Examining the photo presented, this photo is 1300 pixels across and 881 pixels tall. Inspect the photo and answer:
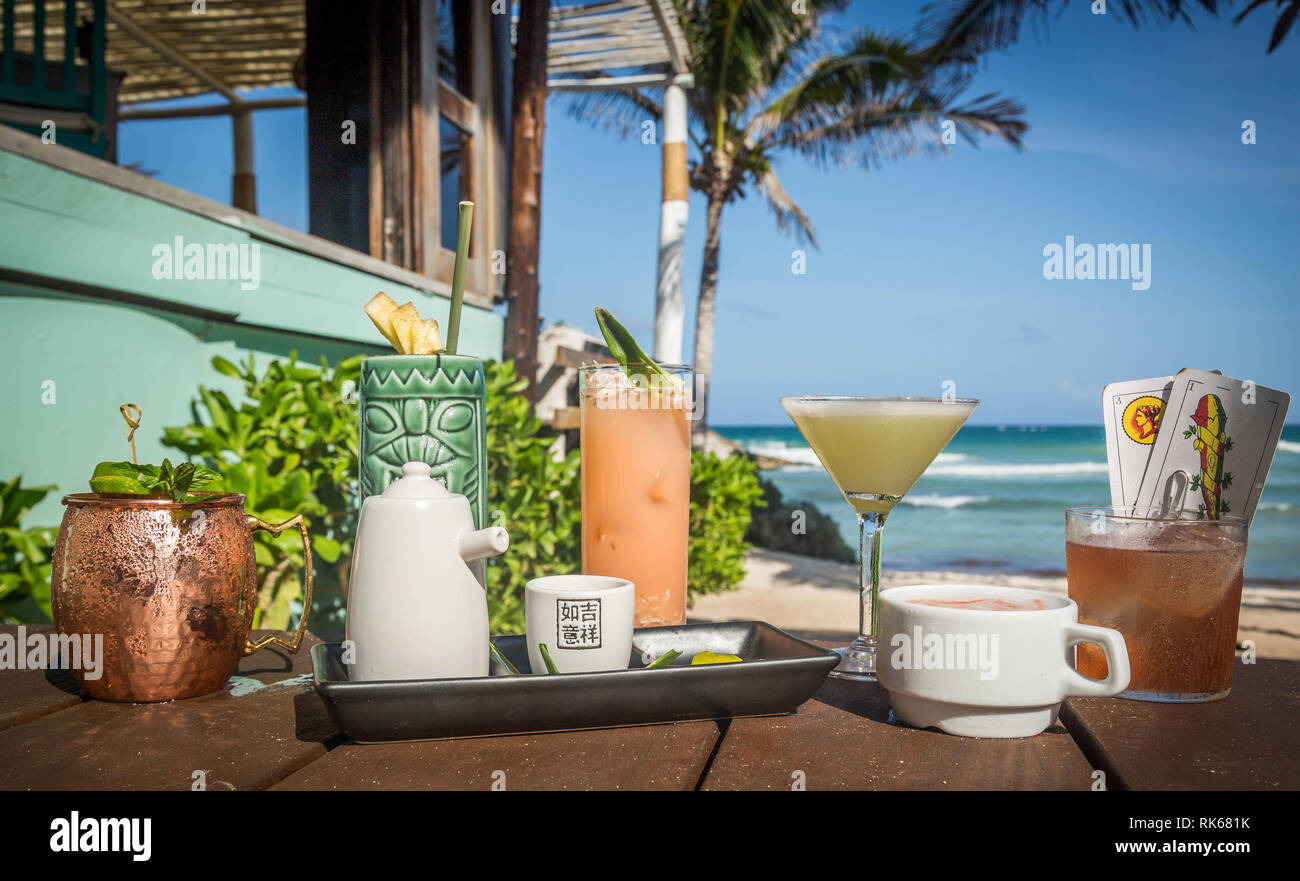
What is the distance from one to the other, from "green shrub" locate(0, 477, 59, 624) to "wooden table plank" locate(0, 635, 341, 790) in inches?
33.3

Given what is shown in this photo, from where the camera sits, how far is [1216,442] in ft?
3.36

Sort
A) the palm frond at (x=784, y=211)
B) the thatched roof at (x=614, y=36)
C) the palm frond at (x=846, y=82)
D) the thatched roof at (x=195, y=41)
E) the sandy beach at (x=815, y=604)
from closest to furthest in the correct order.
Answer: the thatched roof at (x=195, y=41) < the thatched roof at (x=614, y=36) < the sandy beach at (x=815, y=604) < the palm frond at (x=846, y=82) < the palm frond at (x=784, y=211)

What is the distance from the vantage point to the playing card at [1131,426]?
1053mm

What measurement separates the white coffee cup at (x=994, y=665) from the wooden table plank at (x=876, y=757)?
0.02 metres

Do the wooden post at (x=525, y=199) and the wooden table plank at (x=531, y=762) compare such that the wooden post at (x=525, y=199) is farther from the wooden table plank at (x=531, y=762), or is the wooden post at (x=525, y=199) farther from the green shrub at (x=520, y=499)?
the wooden table plank at (x=531, y=762)

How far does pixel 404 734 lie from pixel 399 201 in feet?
11.0

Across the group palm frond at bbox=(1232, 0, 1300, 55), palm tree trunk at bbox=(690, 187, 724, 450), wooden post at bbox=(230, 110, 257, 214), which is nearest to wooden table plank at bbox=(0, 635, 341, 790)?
wooden post at bbox=(230, 110, 257, 214)

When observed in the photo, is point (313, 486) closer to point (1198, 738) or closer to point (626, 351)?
point (626, 351)

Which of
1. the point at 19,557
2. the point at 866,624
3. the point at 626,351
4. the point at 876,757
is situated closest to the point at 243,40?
the point at 19,557

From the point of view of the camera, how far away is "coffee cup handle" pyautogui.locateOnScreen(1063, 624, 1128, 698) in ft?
2.75

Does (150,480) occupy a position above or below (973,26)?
below

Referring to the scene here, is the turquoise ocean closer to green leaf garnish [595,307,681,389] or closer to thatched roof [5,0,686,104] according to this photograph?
thatched roof [5,0,686,104]

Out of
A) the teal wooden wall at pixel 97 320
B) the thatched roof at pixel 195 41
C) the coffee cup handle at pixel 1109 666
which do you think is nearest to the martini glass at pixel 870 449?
the coffee cup handle at pixel 1109 666

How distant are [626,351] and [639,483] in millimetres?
204
